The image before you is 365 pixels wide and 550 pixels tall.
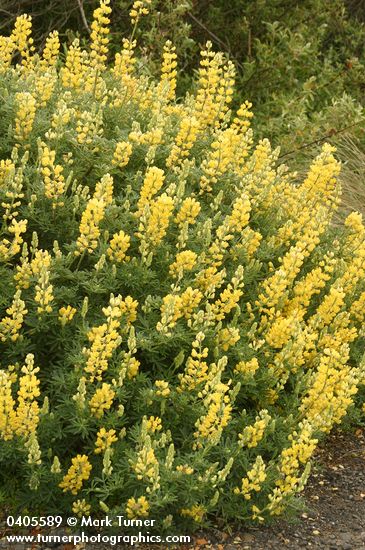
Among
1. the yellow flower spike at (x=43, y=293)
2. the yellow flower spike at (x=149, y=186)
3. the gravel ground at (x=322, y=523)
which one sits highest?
the yellow flower spike at (x=149, y=186)

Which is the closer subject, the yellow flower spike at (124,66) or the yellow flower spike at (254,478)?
the yellow flower spike at (254,478)

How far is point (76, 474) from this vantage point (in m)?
3.57

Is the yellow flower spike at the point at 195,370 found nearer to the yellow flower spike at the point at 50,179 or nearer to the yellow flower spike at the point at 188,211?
the yellow flower spike at the point at 188,211

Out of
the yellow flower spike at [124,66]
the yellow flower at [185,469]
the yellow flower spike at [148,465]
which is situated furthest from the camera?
the yellow flower spike at [124,66]

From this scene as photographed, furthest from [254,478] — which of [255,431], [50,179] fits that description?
[50,179]

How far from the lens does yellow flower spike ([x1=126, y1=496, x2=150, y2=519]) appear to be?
3.44 m

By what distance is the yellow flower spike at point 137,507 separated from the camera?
11.3 feet

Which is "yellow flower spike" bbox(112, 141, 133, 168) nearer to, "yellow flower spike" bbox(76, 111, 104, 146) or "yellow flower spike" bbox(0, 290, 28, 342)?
"yellow flower spike" bbox(76, 111, 104, 146)

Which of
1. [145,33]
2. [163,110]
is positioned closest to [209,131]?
[163,110]

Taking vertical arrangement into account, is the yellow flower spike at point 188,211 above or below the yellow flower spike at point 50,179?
below

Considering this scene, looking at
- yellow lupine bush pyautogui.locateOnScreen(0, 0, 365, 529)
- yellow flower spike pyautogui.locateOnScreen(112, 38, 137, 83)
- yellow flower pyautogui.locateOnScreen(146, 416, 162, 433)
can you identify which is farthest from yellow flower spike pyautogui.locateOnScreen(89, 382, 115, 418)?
yellow flower spike pyautogui.locateOnScreen(112, 38, 137, 83)

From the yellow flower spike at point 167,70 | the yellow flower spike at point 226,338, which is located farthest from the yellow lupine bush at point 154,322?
the yellow flower spike at point 167,70

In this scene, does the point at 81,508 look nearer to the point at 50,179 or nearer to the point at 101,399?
the point at 101,399

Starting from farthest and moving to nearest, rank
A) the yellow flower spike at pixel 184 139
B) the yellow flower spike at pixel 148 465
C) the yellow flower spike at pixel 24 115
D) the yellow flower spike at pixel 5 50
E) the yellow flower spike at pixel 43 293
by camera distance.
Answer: the yellow flower spike at pixel 5 50, the yellow flower spike at pixel 184 139, the yellow flower spike at pixel 24 115, the yellow flower spike at pixel 43 293, the yellow flower spike at pixel 148 465
